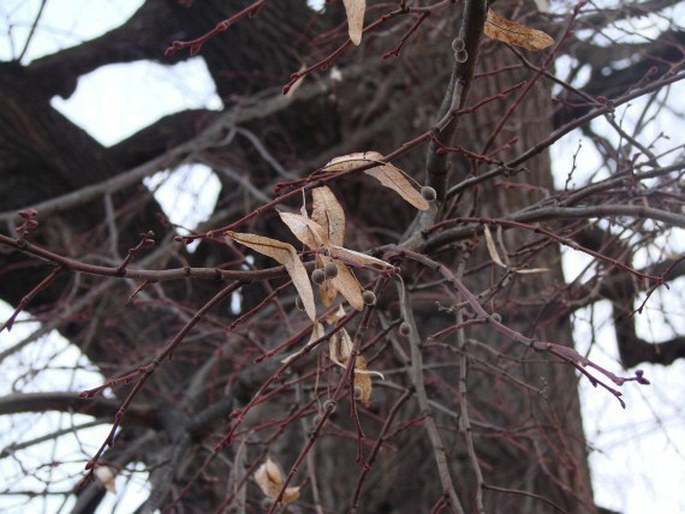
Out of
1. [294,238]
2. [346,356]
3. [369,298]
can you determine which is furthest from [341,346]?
[294,238]

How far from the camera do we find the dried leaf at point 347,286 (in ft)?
2.92

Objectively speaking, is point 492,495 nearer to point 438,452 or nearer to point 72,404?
point 72,404

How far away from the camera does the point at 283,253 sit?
0.91m

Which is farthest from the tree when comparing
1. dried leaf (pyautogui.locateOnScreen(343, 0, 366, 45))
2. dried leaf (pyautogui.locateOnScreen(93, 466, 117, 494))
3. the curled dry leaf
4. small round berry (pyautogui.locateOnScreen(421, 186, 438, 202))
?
dried leaf (pyautogui.locateOnScreen(343, 0, 366, 45))

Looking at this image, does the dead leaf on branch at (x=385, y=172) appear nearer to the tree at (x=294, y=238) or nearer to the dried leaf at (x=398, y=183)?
the dried leaf at (x=398, y=183)

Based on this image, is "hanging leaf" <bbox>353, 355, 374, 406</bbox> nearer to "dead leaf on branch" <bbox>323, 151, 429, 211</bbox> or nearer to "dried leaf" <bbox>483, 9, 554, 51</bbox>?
"dead leaf on branch" <bbox>323, 151, 429, 211</bbox>

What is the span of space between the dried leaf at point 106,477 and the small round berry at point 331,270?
3.29ft

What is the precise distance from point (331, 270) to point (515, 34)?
1.26 feet

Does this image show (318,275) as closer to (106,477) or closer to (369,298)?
(369,298)

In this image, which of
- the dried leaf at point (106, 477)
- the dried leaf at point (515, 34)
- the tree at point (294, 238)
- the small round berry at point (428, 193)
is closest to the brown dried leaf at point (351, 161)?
the small round berry at point (428, 193)

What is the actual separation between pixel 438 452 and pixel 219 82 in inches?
90.1

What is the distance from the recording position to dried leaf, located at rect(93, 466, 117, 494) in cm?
170

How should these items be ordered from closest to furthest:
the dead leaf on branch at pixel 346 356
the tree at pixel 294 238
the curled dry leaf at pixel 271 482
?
1. the dead leaf on branch at pixel 346 356
2. the curled dry leaf at pixel 271 482
3. the tree at pixel 294 238

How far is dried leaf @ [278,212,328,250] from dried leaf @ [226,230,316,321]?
0.06ft
